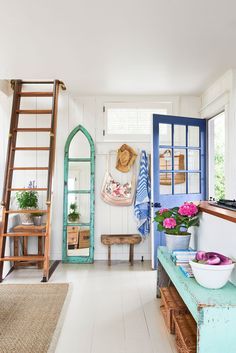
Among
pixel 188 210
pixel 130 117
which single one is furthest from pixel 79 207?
pixel 188 210

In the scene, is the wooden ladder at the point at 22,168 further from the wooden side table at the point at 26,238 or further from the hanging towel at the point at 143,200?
the hanging towel at the point at 143,200

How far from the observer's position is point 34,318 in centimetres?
288

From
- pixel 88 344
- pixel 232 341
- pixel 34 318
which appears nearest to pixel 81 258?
pixel 34 318

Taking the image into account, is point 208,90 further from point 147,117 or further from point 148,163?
point 148,163

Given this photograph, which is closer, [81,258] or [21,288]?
[21,288]

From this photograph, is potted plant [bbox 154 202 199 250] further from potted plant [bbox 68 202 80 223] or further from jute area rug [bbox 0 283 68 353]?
potted plant [bbox 68 202 80 223]

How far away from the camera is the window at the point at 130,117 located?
503 centimetres

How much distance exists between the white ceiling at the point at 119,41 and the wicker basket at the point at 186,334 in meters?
2.24

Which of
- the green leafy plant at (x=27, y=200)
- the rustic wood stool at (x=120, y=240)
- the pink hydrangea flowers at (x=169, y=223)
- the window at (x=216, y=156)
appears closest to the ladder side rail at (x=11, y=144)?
the green leafy plant at (x=27, y=200)

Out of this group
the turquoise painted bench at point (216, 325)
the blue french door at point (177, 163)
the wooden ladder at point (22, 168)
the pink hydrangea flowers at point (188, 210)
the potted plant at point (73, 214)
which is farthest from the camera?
the potted plant at point (73, 214)

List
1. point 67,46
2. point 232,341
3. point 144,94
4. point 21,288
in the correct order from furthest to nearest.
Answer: point 144,94, point 21,288, point 67,46, point 232,341

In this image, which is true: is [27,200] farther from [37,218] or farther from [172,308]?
[172,308]

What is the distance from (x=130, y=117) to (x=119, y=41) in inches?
82.1

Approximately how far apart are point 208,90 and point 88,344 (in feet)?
11.6
